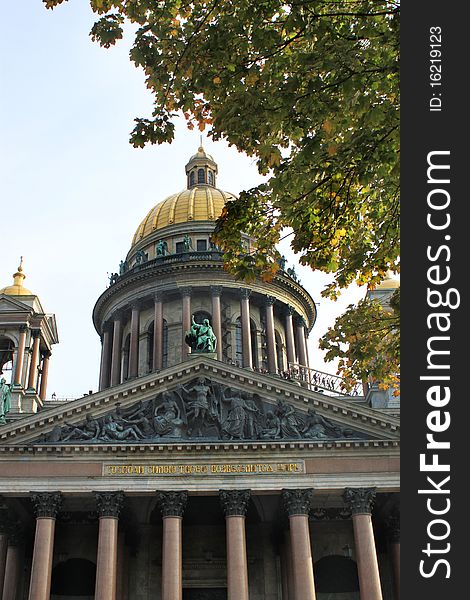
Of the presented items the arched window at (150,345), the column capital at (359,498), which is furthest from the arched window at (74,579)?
the arched window at (150,345)

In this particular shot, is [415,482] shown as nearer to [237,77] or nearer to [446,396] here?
[446,396]

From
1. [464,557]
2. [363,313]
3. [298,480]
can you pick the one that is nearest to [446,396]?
[464,557]

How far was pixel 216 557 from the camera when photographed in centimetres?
3575

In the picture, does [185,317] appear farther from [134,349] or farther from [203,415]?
[203,415]

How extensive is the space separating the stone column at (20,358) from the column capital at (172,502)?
13406mm

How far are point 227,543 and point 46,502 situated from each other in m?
7.17

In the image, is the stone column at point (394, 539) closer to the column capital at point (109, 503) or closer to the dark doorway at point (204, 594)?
the dark doorway at point (204, 594)

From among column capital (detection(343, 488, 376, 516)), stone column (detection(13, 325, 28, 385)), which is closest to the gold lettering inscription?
column capital (detection(343, 488, 376, 516))

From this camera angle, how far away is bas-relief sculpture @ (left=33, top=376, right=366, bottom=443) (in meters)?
31.9

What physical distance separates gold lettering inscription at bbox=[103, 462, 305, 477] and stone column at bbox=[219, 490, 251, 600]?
88 centimetres

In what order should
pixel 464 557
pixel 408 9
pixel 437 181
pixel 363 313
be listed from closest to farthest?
pixel 464 557 → pixel 437 181 → pixel 408 9 → pixel 363 313

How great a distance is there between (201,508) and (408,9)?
30104 mm

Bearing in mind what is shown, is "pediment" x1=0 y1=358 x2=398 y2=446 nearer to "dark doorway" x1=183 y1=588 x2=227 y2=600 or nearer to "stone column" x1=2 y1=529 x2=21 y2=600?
"stone column" x1=2 y1=529 x2=21 y2=600

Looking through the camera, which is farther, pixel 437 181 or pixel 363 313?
pixel 363 313
